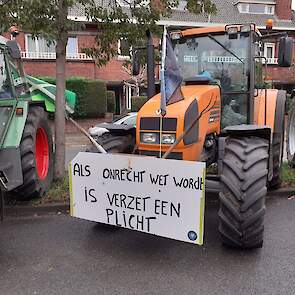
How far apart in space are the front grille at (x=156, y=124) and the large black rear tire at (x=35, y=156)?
172 cm

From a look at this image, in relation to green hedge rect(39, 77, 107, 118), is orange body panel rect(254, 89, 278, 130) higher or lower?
higher

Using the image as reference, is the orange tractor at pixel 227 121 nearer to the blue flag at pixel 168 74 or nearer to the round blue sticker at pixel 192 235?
the blue flag at pixel 168 74

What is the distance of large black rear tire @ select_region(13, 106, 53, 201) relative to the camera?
5.41 meters

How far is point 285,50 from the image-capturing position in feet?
16.3

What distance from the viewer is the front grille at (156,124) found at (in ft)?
14.5

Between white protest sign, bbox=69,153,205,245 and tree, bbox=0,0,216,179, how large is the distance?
7.33ft

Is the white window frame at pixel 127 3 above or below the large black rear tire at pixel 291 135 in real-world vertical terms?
above

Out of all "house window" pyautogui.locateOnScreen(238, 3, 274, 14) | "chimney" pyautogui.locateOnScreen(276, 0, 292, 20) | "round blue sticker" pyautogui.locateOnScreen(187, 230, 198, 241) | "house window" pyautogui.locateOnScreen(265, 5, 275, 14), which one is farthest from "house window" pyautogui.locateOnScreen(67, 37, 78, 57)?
"round blue sticker" pyautogui.locateOnScreen(187, 230, 198, 241)

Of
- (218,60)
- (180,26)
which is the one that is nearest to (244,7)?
(180,26)

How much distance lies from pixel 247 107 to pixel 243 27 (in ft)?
3.23

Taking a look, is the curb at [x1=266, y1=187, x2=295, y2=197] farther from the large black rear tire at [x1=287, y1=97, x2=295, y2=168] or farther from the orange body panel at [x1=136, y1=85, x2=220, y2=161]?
the orange body panel at [x1=136, y1=85, x2=220, y2=161]

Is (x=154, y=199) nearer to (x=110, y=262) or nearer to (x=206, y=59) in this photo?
(x=110, y=262)

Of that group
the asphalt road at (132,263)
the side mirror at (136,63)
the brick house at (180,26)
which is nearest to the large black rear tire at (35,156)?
the asphalt road at (132,263)

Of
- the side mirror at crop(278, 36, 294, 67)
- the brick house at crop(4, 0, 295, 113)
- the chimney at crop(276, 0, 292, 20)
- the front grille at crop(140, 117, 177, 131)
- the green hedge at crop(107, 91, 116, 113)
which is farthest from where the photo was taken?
the chimney at crop(276, 0, 292, 20)
